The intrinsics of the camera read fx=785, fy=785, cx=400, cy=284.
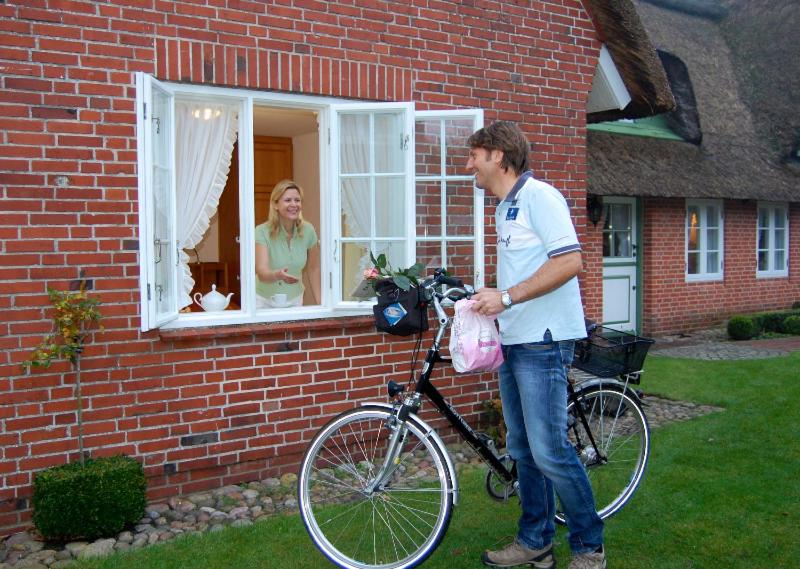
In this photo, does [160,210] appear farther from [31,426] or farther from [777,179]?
[777,179]

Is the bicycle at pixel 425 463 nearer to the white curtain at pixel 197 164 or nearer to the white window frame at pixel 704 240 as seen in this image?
the white curtain at pixel 197 164

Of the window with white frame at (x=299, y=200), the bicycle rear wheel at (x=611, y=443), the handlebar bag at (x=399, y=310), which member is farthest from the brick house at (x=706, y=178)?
the handlebar bag at (x=399, y=310)

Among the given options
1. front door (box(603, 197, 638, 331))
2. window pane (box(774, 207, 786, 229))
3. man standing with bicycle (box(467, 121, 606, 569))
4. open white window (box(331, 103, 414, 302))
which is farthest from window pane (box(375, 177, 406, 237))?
window pane (box(774, 207, 786, 229))

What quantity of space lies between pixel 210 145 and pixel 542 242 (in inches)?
111

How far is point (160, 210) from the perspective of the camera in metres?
4.69

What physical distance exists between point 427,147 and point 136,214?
2207mm

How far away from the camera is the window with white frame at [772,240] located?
50.5 ft

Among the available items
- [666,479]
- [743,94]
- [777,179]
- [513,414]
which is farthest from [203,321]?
[743,94]

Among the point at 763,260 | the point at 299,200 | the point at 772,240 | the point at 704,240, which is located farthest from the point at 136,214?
the point at 772,240

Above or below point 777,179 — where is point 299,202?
below

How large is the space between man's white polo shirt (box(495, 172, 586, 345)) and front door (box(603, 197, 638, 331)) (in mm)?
9429

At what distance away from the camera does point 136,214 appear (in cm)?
464

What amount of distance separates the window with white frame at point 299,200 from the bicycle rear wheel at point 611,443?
6.19ft

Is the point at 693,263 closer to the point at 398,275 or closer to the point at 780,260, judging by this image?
the point at 780,260
